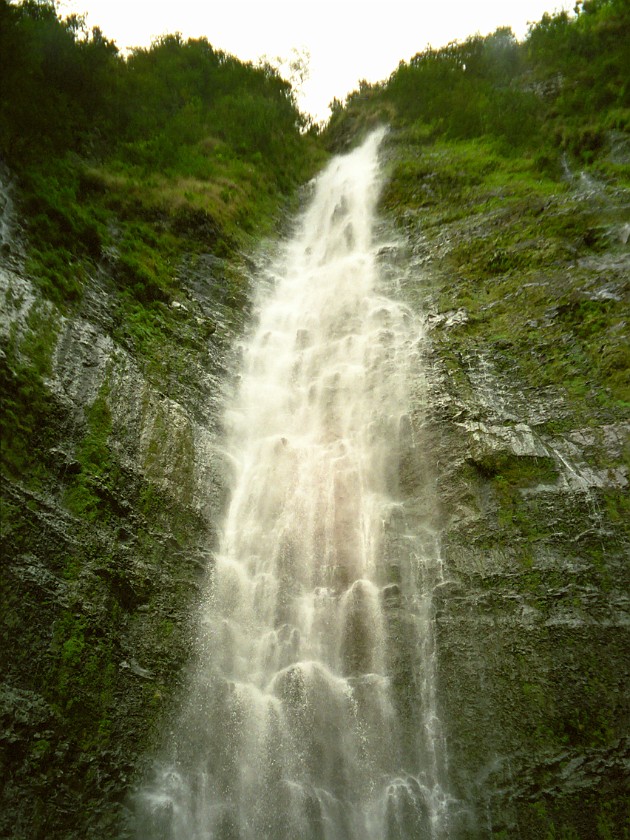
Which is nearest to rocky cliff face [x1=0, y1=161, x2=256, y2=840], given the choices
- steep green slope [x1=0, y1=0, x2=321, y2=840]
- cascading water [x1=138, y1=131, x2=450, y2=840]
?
steep green slope [x1=0, y1=0, x2=321, y2=840]

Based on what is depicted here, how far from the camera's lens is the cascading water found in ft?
17.3

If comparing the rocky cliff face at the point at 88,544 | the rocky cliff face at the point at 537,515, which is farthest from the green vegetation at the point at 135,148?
the rocky cliff face at the point at 537,515

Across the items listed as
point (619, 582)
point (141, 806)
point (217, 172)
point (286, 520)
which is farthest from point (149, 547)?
point (217, 172)

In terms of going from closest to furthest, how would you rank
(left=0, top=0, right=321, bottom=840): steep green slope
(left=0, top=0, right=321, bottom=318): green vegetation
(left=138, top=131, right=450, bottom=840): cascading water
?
(left=0, top=0, right=321, bottom=840): steep green slope
(left=138, top=131, right=450, bottom=840): cascading water
(left=0, top=0, right=321, bottom=318): green vegetation

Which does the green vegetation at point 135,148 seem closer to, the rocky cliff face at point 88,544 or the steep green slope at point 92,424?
the steep green slope at point 92,424

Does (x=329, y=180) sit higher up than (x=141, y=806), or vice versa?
(x=329, y=180)

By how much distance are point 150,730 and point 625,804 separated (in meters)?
5.03

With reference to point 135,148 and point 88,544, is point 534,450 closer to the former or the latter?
point 88,544

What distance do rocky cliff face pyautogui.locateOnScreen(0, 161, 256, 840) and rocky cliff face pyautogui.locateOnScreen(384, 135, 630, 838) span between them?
3.53 m

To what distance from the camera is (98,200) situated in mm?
10570

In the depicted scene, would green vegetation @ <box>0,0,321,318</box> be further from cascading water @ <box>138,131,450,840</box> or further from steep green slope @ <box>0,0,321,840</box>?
cascading water @ <box>138,131,450,840</box>

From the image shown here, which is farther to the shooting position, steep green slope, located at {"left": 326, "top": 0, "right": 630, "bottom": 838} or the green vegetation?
the green vegetation

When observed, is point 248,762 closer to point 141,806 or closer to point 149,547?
point 141,806

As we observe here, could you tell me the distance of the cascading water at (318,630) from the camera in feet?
17.3
